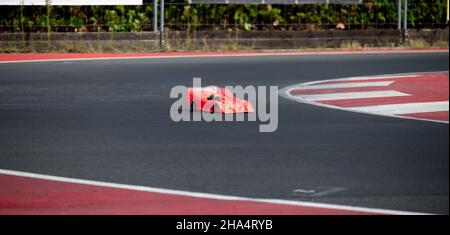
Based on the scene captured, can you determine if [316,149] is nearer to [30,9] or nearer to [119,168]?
[119,168]

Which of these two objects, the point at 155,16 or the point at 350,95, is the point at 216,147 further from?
the point at 155,16

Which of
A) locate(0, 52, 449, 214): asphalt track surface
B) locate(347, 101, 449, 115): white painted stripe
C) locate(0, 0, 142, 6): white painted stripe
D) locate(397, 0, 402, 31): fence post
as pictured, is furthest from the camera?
locate(397, 0, 402, 31): fence post

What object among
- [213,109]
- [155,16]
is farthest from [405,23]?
[213,109]

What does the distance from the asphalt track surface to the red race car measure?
1.64 ft

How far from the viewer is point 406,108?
14.5 meters

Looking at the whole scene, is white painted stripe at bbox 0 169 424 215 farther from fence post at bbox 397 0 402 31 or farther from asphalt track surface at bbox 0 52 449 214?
fence post at bbox 397 0 402 31

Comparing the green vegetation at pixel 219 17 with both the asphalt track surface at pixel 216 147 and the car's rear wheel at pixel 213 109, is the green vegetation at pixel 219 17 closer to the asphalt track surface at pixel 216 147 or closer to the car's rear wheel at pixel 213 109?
the asphalt track surface at pixel 216 147

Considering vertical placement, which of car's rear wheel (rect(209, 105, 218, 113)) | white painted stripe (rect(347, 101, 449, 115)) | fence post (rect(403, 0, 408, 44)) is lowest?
white painted stripe (rect(347, 101, 449, 115))

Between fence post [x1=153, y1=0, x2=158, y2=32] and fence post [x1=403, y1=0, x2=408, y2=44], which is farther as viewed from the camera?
fence post [x1=403, y1=0, x2=408, y2=44]

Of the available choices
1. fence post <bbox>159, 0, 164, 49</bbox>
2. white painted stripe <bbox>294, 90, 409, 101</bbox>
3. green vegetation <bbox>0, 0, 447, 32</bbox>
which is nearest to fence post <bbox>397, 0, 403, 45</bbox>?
green vegetation <bbox>0, 0, 447, 32</bbox>

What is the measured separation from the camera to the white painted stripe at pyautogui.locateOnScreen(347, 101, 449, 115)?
14.1 meters

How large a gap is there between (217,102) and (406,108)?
2.77 metres

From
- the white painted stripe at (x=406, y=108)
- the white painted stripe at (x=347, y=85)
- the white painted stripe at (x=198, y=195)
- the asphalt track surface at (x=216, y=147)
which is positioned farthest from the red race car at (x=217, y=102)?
the white painted stripe at (x=198, y=195)
